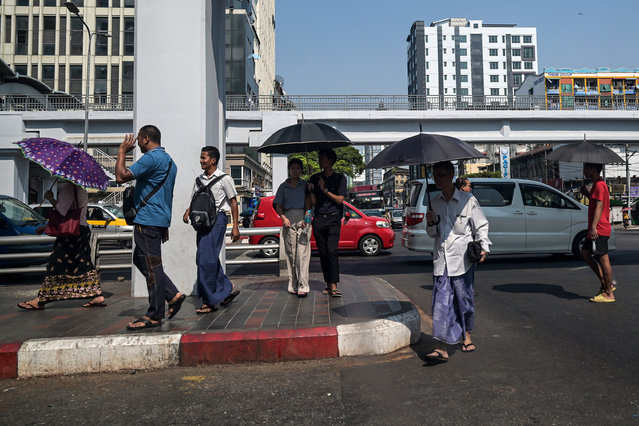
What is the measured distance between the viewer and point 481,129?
1028 inches

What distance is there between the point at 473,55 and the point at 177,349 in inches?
4360

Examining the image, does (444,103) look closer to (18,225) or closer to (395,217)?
(395,217)

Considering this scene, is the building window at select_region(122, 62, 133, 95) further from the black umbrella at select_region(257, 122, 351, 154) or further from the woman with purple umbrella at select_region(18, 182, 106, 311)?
the black umbrella at select_region(257, 122, 351, 154)

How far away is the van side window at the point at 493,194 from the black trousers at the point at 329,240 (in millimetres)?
5581

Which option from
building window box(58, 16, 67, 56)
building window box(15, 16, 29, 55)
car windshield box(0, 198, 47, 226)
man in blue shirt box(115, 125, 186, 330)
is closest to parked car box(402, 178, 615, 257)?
man in blue shirt box(115, 125, 186, 330)

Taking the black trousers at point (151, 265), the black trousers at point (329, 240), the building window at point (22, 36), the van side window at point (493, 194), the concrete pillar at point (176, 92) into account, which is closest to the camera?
the black trousers at point (151, 265)

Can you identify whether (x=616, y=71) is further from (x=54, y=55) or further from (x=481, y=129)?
(x=54, y=55)

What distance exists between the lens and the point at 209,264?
4.75 m

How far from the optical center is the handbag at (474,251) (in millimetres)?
3664

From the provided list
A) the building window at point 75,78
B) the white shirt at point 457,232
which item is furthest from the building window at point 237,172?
the white shirt at point 457,232

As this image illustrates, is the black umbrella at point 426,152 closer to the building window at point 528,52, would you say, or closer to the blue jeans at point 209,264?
the blue jeans at point 209,264

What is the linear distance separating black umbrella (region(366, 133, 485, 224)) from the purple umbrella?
9.61 feet

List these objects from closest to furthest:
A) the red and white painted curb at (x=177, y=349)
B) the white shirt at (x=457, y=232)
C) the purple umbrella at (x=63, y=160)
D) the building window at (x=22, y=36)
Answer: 1. the red and white painted curb at (x=177, y=349)
2. the white shirt at (x=457, y=232)
3. the purple umbrella at (x=63, y=160)
4. the building window at (x=22, y=36)

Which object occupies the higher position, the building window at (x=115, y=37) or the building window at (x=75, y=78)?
the building window at (x=115, y=37)
